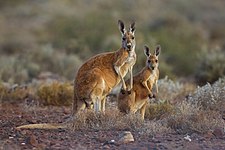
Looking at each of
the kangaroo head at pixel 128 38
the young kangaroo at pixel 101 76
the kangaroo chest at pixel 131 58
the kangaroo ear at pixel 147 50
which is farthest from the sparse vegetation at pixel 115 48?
the kangaroo head at pixel 128 38

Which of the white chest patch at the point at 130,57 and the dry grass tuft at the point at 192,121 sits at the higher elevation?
the white chest patch at the point at 130,57

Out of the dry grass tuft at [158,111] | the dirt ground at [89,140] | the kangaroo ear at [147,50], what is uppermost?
the kangaroo ear at [147,50]

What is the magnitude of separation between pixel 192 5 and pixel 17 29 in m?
15.0

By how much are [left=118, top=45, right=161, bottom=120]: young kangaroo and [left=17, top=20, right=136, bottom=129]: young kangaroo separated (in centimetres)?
18

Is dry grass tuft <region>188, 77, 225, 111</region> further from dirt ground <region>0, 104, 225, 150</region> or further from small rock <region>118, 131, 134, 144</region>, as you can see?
small rock <region>118, 131, 134, 144</region>

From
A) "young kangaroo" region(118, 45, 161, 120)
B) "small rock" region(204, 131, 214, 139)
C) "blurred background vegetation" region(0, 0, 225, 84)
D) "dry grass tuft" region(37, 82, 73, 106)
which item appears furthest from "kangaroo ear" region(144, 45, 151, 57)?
"blurred background vegetation" region(0, 0, 225, 84)

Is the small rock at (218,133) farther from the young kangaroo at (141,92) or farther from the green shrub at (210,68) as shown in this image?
the green shrub at (210,68)

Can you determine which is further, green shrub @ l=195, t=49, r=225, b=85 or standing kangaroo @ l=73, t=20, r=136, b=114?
green shrub @ l=195, t=49, r=225, b=85

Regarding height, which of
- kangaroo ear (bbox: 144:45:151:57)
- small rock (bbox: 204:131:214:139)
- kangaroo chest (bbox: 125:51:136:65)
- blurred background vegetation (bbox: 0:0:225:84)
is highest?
blurred background vegetation (bbox: 0:0:225:84)

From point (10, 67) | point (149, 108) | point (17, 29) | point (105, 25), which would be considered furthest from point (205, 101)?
point (17, 29)

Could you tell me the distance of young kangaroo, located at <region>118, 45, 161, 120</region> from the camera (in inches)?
423

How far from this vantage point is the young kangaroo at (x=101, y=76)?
10.4 meters

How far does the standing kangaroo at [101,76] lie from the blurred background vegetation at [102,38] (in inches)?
272

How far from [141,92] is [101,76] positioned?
776mm
